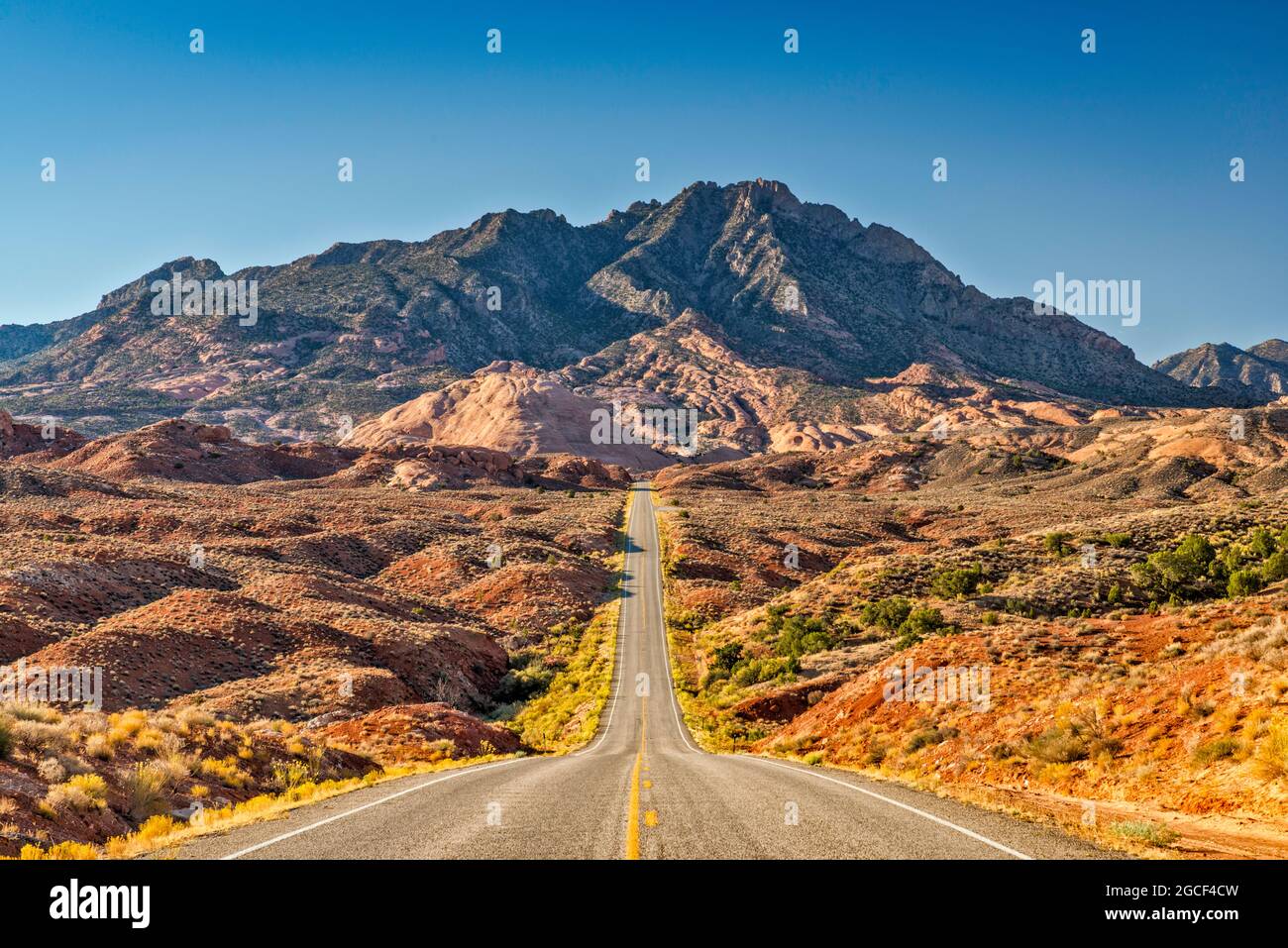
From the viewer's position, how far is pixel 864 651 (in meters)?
33.2

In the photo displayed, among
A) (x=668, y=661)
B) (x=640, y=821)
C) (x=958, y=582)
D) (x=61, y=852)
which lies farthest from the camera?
(x=668, y=661)

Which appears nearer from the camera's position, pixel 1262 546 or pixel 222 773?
pixel 222 773

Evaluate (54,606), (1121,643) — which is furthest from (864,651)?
(54,606)

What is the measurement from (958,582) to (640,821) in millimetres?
35436

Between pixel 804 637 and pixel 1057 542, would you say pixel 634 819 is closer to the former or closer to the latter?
pixel 804 637

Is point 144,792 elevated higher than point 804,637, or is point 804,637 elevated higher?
point 144,792

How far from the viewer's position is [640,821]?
1003cm

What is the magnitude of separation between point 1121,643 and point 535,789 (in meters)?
17.7

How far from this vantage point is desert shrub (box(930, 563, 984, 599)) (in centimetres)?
4091

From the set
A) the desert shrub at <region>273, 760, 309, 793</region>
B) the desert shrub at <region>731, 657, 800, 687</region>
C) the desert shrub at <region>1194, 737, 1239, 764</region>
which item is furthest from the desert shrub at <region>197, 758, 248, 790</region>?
the desert shrub at <region>731, 657, 800, 687</region>

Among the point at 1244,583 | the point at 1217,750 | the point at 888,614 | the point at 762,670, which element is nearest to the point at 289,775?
the point at 1217,750

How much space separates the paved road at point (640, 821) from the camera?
8469 mm

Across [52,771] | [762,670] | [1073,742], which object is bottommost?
[762,670]
